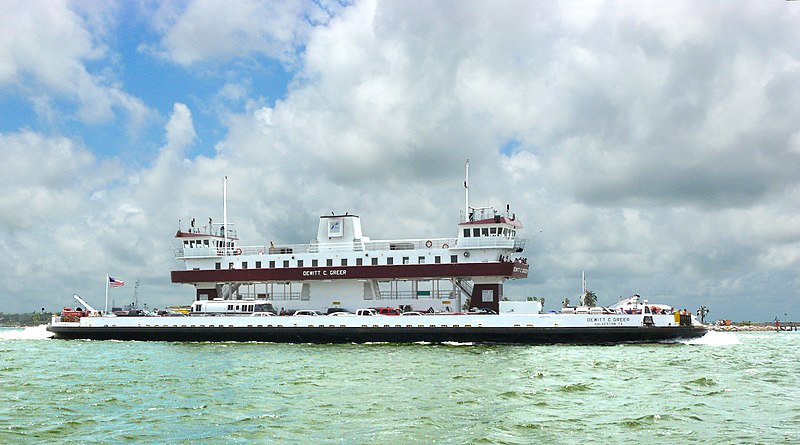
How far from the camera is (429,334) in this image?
44.8 meters

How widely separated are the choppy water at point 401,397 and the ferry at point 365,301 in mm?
5006

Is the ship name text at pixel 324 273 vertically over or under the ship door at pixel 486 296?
over

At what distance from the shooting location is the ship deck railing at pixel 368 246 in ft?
162

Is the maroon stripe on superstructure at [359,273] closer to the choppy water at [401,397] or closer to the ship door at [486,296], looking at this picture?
the ship door at [486,296]

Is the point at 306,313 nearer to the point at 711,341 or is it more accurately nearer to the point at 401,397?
the point at 711,341

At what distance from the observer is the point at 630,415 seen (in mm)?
20719

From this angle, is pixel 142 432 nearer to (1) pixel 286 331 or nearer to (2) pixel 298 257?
(1) pixel 286 331

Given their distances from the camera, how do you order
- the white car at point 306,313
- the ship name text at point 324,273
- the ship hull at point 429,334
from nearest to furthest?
1. the ship hull at point 429,334
2. the white car at point 306,313
3. the ship name text at point 324,273

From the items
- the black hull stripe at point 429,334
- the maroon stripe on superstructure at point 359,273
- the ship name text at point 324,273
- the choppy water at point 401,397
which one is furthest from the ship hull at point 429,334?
the ship name text at point 324,273

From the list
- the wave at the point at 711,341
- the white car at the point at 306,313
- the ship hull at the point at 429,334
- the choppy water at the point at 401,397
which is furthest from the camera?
the white car at the point at 306,313

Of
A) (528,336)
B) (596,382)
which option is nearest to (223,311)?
(528,336)

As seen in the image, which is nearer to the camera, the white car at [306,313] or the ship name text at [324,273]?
the white car at [306,313]

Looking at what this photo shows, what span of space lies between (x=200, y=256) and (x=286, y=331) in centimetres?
1211

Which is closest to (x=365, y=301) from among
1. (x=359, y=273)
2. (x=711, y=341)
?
(x=359, y=273)
